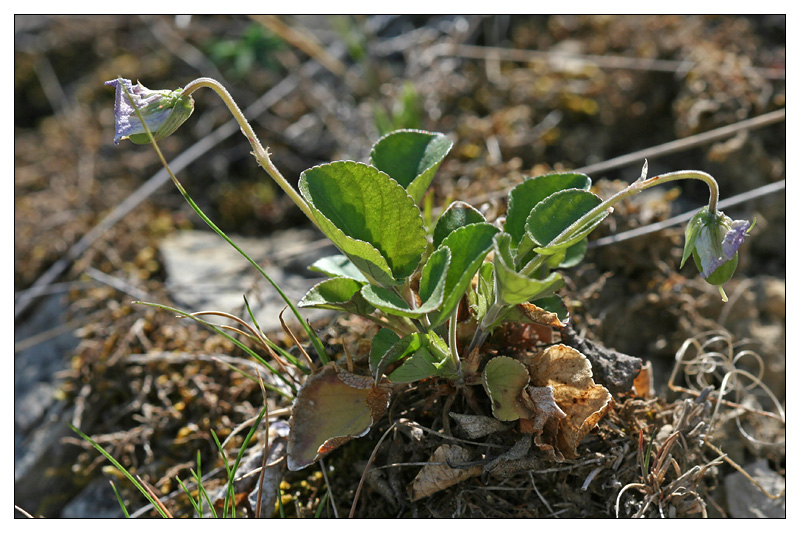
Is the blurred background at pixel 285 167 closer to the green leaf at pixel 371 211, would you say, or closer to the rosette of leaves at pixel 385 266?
the rosette of leaves at pixel 385 266

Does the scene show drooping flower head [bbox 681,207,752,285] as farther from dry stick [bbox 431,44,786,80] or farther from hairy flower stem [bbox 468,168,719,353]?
dry stick [bbox 431,44,786,80]

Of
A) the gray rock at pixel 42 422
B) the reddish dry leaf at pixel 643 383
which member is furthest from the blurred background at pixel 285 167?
the reddish dry leaf at pixel 643 383

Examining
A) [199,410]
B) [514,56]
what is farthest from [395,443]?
[514,56]

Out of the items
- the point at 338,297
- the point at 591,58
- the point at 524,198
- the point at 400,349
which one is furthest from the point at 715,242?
the point at 591,58

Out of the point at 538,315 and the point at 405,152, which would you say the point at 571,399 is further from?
the point at 405,152

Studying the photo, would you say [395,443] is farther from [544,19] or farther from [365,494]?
[544,19]

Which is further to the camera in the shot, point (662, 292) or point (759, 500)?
point (662, 292)
